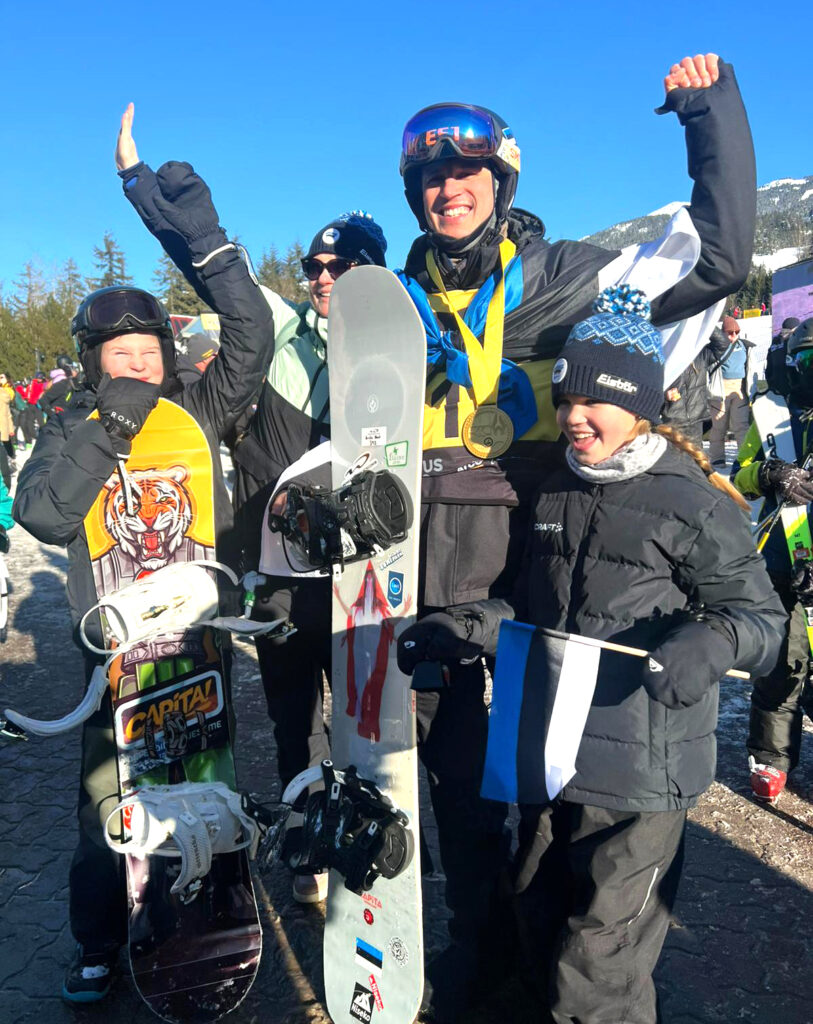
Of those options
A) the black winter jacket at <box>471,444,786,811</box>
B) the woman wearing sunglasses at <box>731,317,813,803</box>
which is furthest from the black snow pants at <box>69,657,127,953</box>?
the woman wearing sunglasses at <box>731,317,813,803</box>

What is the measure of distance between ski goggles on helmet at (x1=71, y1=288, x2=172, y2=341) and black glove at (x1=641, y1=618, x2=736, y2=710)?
5.96 ft

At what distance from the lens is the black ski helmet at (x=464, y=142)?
215 cm

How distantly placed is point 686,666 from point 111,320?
192 cm

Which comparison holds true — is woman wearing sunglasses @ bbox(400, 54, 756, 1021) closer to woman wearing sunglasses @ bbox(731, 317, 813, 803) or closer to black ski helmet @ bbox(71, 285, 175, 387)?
black ski helmet @ bbox(71, 285, 175, 387)

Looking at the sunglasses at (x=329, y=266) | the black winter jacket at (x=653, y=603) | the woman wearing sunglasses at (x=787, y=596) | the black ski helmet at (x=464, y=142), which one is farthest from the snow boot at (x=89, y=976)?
the woman wearing sunglasses at (x=787, y=596)

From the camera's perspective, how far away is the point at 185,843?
7.34ft

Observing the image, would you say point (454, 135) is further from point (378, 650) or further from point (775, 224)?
point (775, 224)

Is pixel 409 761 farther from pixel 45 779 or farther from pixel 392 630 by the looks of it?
pixel 45 779

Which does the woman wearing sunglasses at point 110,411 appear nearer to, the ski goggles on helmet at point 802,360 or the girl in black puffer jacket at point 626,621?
the girl in black puffer jacket at point 626,621

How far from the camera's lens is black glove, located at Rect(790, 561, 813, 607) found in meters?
3.22

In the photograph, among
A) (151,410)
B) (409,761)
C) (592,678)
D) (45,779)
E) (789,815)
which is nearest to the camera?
(592,678)

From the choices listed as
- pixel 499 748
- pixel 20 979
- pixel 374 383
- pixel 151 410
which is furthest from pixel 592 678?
pixel 20 979

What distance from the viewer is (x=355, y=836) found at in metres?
2.09

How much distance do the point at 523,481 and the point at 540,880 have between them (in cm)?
104
